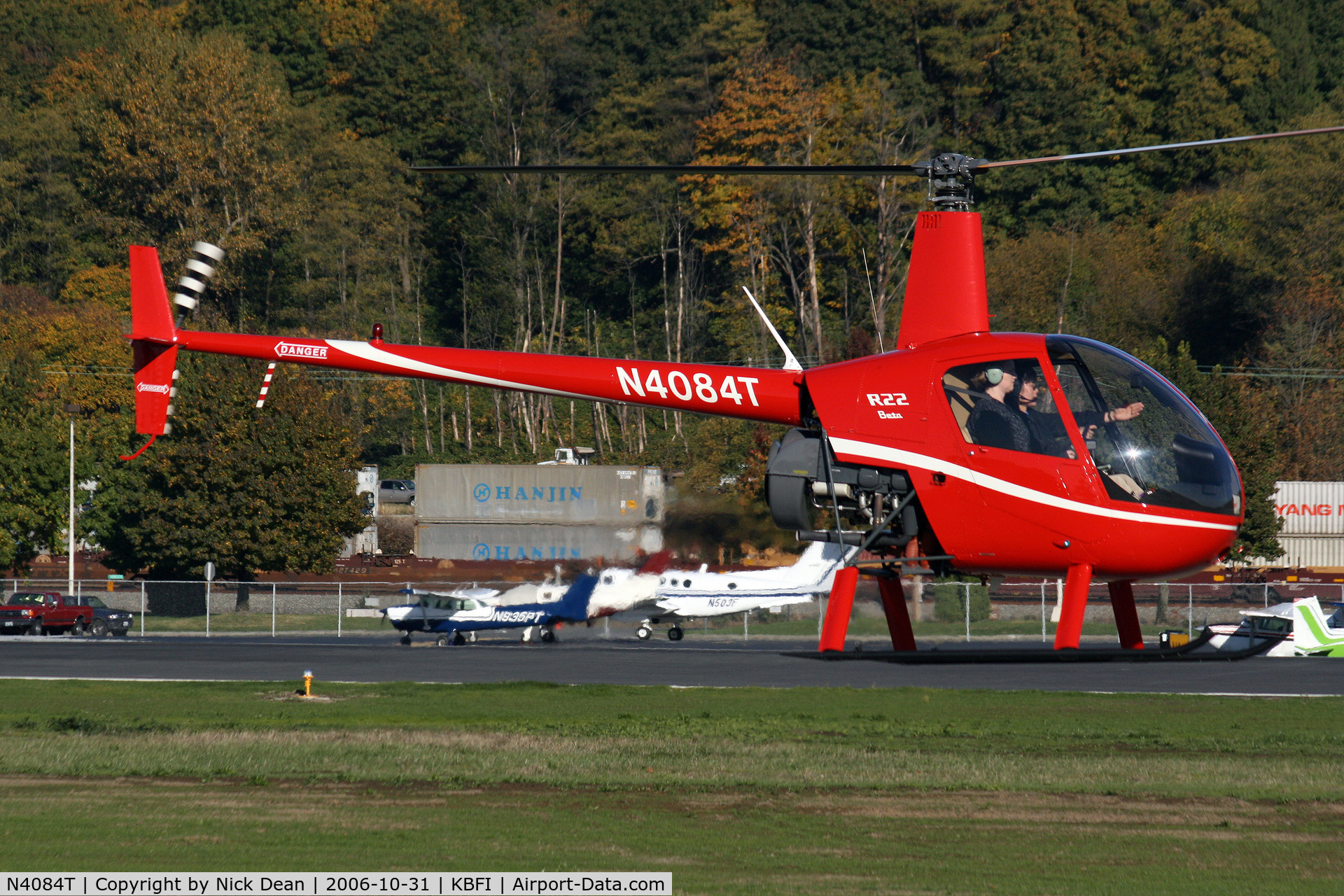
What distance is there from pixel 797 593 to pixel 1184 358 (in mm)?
17738

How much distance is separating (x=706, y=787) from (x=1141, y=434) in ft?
26.0

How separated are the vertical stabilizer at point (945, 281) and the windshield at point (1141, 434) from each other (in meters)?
1.02

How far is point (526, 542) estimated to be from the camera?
1839 inches

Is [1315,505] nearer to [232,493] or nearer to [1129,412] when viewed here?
[232,493]

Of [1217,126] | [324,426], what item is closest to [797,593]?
[324,426]

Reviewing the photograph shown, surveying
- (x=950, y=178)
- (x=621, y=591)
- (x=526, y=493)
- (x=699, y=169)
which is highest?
(x=699, y=169)

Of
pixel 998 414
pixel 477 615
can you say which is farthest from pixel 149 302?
pixel 477 615

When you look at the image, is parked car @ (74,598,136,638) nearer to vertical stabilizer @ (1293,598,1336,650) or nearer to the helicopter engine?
vertical stabilizer @ (1293,598,1336,650)

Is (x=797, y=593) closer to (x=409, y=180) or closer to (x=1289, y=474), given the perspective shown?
(x=1289, y=474)

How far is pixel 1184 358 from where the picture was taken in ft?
169

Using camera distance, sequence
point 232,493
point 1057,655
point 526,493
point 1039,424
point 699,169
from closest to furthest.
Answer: point 1057,655, point 1039,424, point 699,169, point 526,493, point 232,493

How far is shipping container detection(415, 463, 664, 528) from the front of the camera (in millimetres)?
33125

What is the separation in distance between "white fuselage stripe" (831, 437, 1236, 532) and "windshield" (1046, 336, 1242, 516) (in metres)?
0.15

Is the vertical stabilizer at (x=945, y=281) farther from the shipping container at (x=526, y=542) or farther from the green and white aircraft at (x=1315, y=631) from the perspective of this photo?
the green and white aircraft at (x=1315, y=631)
